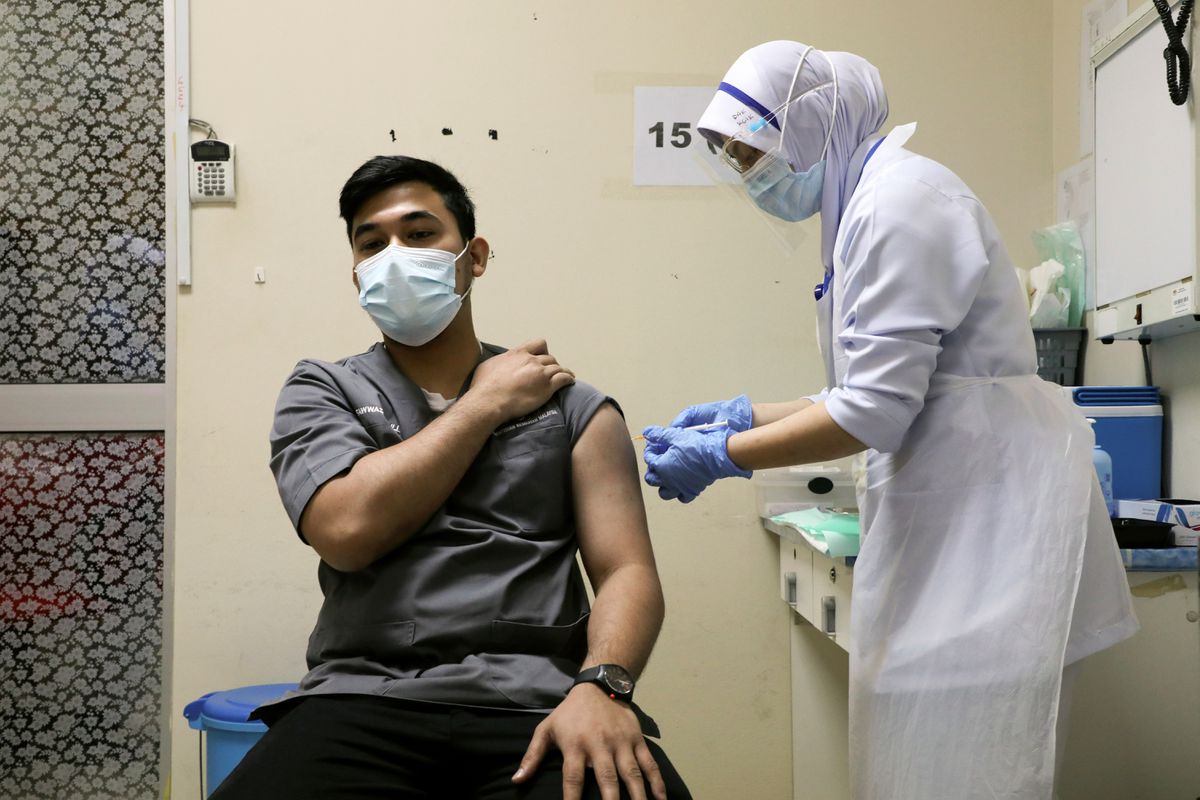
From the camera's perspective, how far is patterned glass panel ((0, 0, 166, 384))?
8.66 feet

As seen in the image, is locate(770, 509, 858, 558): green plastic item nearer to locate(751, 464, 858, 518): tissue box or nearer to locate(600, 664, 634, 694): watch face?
locate(751, 464, 858, 518): tissue box

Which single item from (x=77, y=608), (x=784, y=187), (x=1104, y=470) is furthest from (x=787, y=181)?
(x=77, y=608)

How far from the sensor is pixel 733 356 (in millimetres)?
2619

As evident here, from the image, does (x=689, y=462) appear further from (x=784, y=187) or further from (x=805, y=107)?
(x=805, y=107)

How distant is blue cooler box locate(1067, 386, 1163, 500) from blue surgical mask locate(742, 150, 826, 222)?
91cm

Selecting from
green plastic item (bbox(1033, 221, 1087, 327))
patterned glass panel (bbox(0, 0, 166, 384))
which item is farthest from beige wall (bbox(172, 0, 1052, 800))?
green plastic item (bbox(1033, 221, 1087, 327))

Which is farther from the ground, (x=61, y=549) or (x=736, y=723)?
(x=61, y=549)

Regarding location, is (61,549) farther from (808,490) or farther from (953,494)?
(953,494)

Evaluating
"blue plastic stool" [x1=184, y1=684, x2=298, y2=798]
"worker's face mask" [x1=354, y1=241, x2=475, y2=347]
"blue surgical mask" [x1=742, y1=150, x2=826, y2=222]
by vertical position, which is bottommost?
"blue plastic stool" [x1=184, y1=684, x2=298, y2=798]

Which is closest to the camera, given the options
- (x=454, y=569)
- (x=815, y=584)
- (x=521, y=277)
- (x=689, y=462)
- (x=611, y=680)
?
(x=611, y=680)

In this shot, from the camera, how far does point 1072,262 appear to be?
2.50 metres

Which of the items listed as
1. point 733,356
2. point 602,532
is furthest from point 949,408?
point 733,356

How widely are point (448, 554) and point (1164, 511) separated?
53.6 inches

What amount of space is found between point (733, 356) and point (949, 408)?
3.94ft
